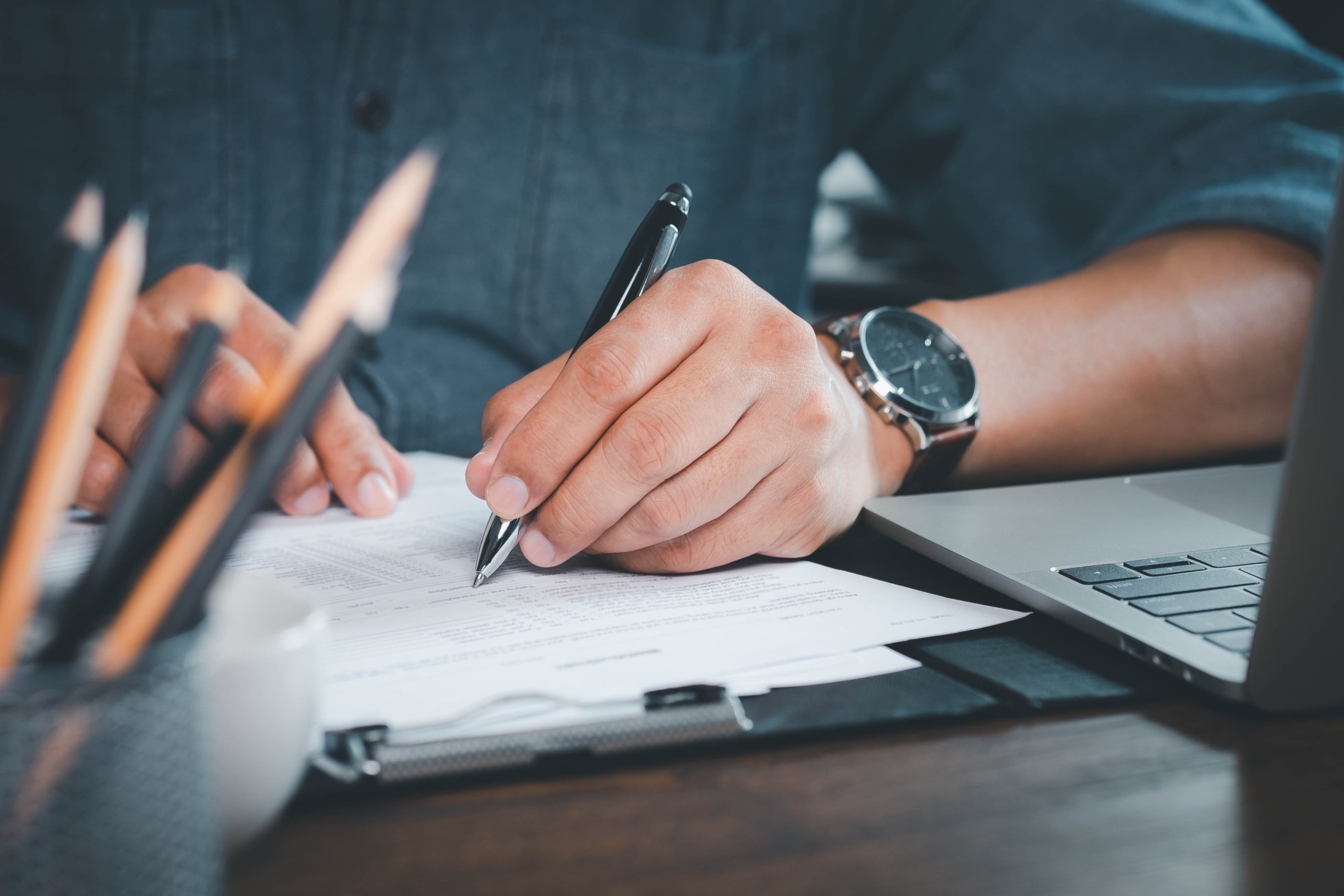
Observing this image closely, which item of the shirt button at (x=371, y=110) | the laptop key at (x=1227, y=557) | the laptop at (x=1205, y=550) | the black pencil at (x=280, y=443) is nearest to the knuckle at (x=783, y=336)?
the laptop at (x=1205, y=550)

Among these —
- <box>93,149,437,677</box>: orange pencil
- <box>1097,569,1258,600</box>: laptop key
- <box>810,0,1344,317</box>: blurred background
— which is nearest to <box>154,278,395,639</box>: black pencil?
<box>93,149,437,677</box>: orange pencil

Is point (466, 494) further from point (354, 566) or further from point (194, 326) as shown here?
point (194, 326)

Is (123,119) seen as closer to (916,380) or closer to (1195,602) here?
(916,380)

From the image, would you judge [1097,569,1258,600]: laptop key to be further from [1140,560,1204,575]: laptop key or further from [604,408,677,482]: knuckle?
[604,408,677,482]: knuckle

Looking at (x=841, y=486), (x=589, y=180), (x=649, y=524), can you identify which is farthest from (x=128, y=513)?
(x=589, y=180)

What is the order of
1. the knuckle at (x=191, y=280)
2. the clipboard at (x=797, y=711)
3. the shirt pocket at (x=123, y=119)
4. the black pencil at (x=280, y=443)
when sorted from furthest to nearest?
the shirt pocket at (x=123, y=119) < the knuckle at (x=191, y=280) < the clipboard at (x=797, y=711) < the black pencil at (x=280, y=443)

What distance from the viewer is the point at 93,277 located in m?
0.23

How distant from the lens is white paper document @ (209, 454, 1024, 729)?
1.16 feet

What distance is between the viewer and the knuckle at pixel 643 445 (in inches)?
18.2

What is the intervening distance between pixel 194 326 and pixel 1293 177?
2.77ft

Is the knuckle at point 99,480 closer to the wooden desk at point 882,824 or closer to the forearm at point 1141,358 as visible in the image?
the wooden desk at point 882,824

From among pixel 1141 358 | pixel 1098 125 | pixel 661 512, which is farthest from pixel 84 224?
pixel 1098 125

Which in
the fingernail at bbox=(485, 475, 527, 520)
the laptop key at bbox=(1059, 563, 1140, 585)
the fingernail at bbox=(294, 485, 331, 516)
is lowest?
the fingernail at bbox=(294, 485, 331, 516)

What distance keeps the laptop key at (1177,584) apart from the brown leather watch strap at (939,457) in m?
0.19
